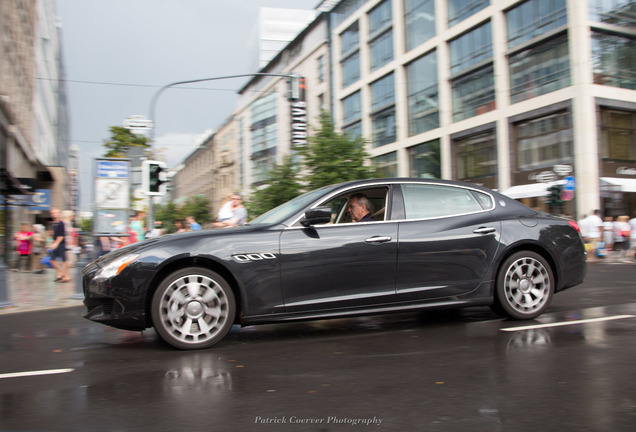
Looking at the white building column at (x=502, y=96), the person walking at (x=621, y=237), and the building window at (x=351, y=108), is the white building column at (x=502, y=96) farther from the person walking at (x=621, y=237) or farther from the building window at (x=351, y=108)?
the building window at (x=351, y=108)

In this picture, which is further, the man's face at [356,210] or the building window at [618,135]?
the building window at [618,135]

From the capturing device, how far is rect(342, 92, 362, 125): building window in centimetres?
3949

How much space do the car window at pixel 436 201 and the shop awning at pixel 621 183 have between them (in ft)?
62.1

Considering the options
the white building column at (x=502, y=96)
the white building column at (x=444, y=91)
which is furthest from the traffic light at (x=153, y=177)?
the white building column at (x=444, y=91)

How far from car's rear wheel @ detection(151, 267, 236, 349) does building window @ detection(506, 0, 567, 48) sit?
22.2 m

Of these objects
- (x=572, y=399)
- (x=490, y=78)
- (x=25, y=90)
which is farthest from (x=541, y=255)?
(x=25, y=90)

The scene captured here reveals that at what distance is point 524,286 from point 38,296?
27.8 feet

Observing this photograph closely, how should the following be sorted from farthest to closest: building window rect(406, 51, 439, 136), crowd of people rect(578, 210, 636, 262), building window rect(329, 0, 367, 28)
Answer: building window rect(329, 0, 367, 28), building window rect(406, 51, 439, 136), crowd of people rect(578, 210, 636, 262)

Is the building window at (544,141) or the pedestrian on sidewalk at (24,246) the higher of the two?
the building window at (544,141)

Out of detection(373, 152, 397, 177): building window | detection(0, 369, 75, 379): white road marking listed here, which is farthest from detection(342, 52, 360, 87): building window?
detection(0, 369, 75, 379): white road marking

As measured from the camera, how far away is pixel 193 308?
15.5ft

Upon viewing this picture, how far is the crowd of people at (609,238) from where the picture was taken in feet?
57.2

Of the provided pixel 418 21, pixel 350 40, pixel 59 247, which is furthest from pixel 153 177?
pixel 350 40

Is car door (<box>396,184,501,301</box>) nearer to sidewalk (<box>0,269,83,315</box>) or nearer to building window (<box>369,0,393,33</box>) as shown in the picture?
sidewalk (<box>0,269,83,315</box>)
